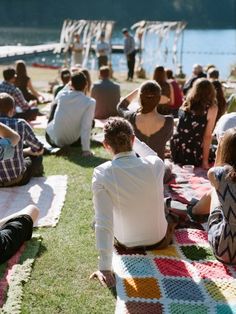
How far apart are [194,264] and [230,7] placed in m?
88.8

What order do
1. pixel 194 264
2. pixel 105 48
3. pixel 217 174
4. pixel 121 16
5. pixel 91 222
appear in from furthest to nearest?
pixel 121 16 → pixel 105 48 → pixel 91 222 → pixel 194 264 → pixel 217 174

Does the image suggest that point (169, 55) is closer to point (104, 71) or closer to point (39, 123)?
point (104, 71)

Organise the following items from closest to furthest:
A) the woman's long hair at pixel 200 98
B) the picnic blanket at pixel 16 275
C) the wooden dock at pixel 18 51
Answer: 1. the picnic blanket at pixel 16 275
2. the woman's long hair at pixel 200 98
3. the wooden dock at pixel 18 51

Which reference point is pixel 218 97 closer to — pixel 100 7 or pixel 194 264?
pixel 194 264

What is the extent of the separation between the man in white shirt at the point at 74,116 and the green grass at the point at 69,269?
1.37 m

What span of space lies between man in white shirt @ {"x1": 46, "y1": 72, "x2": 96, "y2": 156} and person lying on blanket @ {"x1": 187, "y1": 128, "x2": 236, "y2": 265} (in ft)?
9.18

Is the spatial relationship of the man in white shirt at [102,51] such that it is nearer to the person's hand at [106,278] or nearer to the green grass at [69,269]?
the green grass at [69,269]

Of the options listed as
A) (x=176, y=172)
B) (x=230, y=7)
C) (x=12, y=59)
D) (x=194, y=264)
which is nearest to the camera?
(x=194, y=264)

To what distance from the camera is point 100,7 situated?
77125mm

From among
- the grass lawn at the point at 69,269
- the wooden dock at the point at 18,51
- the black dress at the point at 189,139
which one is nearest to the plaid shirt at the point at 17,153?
the grass lawn at the point at 69,269

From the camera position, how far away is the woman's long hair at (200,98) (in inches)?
193

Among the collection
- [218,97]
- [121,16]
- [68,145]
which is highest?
[218,97]

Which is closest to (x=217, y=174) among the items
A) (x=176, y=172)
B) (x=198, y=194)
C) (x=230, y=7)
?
(x=198, y=194)

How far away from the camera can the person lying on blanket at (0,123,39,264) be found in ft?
10.1
